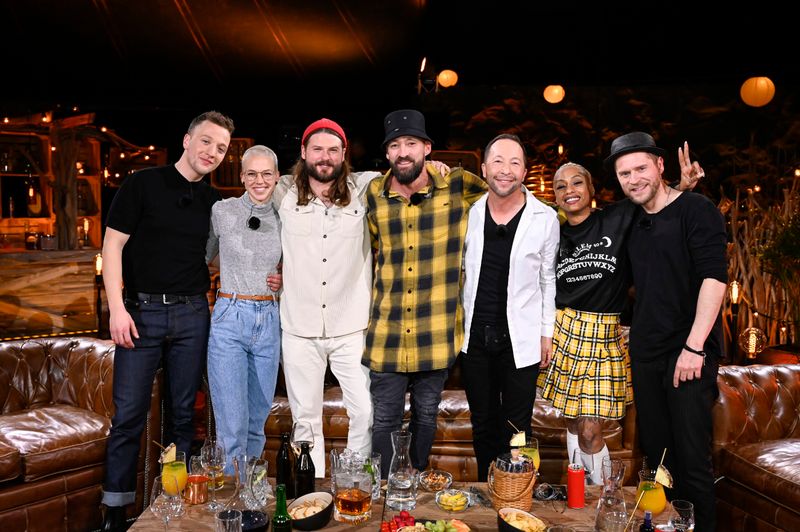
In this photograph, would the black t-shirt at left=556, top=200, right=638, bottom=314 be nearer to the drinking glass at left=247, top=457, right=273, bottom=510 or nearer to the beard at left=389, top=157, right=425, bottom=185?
the beard at left=389, top=157, right=425, bottom=185

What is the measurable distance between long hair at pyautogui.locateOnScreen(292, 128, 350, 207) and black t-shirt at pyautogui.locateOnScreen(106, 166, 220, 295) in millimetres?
539

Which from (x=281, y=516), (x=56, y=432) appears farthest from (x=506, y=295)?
(x=56, y=432)

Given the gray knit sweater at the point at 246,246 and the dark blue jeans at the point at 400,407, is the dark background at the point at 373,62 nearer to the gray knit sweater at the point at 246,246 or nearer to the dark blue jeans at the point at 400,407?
the gray knit sweater at the point at 246,246

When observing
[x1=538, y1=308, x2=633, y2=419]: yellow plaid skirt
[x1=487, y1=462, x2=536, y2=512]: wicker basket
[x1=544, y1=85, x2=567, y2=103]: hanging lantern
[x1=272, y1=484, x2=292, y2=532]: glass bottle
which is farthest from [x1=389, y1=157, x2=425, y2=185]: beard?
[x1=544, y1=85, x2=567, y2=103]: hanging lantern

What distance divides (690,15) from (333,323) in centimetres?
667

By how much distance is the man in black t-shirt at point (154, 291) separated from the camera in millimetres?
3203

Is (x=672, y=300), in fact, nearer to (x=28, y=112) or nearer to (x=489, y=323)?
(x=489, y=323)

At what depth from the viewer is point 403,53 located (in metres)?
6.35

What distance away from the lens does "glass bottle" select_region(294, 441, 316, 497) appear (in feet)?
8.52

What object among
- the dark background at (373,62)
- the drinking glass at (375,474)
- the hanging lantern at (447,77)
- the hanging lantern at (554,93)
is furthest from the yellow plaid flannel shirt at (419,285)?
the hanging lantern at (554,93)

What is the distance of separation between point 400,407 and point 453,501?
783 mm

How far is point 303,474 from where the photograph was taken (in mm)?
2596

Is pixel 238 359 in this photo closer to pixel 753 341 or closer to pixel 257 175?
pixel 257 175

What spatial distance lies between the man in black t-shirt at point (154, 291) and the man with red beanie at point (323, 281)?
1.46 feet
